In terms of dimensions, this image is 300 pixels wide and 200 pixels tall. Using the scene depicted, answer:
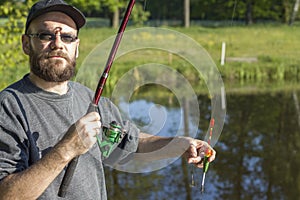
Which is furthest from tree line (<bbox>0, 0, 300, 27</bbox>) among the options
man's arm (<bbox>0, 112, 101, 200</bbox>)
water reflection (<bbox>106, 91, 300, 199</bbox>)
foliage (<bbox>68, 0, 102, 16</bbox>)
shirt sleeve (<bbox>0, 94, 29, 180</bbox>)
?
man's arm (<bbox>0, 112, 101, 200</bbox>)

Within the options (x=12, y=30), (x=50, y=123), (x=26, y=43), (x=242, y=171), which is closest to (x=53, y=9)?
(x=26, y=43)

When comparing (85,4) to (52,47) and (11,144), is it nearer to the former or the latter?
(52,47)

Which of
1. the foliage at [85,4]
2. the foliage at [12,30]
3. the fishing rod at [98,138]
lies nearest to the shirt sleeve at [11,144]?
the fishing rod at [98,138]

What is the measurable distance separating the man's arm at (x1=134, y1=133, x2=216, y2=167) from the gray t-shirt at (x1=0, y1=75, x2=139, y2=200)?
209 millimetres

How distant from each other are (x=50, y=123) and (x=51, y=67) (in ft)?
0.57

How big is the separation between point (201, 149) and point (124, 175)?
17.3ft

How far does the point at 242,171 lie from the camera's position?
7.21m

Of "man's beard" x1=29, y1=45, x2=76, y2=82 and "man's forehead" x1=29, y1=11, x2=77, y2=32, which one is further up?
"man's forehead" x1=29, y1=11, x2=77, y2=32

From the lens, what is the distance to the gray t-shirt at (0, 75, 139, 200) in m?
1.72

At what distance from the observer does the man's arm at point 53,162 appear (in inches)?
63.1

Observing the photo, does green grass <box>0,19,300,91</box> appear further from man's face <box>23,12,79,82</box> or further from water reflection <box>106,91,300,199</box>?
man's face <box>23,12,79,82</box>

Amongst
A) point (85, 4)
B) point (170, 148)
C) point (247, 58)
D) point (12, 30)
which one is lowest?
point (247, 58)

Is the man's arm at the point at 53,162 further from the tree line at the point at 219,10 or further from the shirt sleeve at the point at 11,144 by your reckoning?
the tree line at the point at 219,10

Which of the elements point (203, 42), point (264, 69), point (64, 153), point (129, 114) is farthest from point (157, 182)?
point (203, 42)
